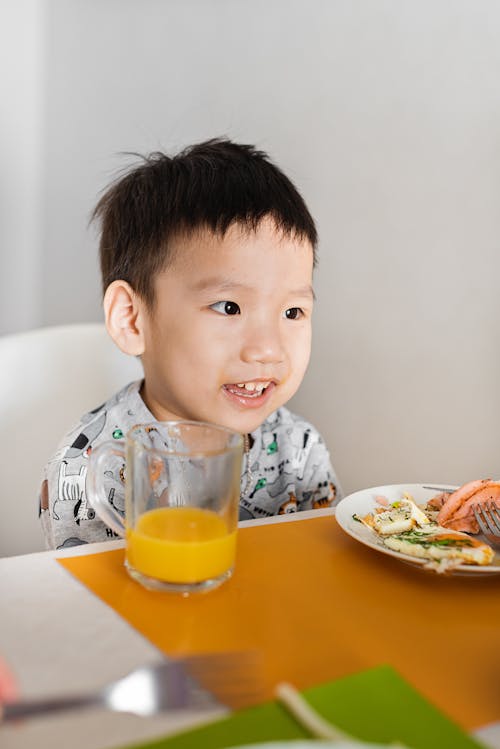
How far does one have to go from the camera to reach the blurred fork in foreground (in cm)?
44

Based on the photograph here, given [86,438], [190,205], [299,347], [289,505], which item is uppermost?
[190,205]

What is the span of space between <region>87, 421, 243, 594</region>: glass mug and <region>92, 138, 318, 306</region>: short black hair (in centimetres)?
39

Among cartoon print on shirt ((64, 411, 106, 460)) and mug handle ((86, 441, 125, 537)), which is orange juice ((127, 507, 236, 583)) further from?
cartoon print on shirt ((64, 411, 106, 460))

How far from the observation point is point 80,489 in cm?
100

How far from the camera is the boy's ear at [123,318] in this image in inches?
42.1

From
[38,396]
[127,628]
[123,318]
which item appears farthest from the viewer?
[38,396]

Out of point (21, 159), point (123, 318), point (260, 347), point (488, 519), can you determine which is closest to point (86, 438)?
point (123, 318)

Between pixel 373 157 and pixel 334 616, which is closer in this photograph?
pixel 334 616

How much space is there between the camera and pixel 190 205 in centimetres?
102

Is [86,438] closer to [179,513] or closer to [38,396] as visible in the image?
[38,396]

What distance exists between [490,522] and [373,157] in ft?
2.60

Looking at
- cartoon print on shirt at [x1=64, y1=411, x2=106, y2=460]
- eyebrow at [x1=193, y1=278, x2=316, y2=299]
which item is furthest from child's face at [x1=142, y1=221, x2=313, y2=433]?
cartoon print on shirt at [x1=64, y1=411, x2=106, y2=460]

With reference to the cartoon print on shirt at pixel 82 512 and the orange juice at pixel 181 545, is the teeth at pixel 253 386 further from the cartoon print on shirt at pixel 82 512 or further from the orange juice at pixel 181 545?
the orange juice at pixel 181 545

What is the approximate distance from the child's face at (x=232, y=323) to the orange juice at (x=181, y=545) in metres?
0.33
